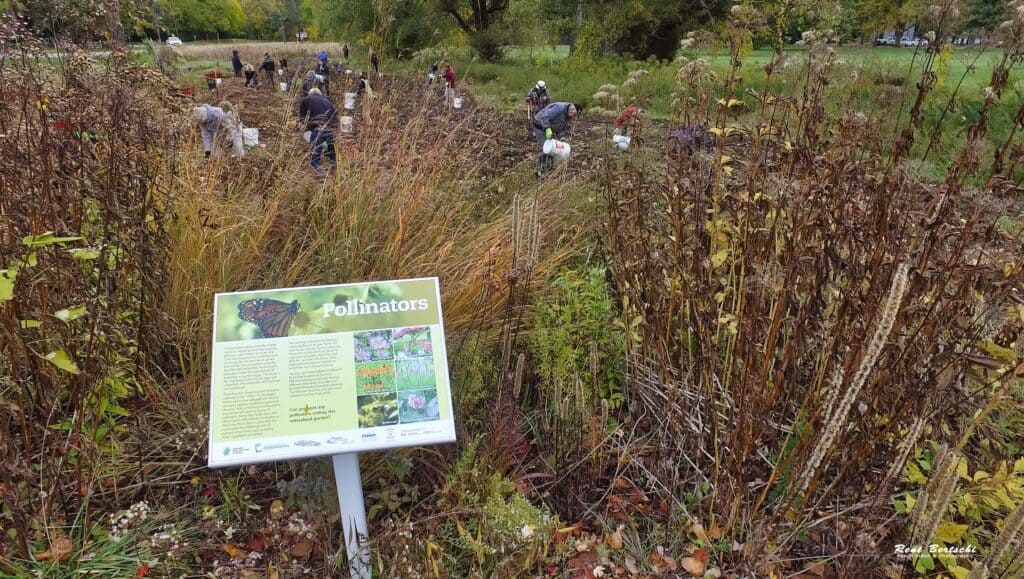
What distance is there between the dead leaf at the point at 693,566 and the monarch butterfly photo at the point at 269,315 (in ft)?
5.09

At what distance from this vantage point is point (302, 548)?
210 cm

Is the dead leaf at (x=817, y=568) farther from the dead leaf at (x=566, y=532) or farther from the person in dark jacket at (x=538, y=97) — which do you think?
the person in dark jacket at (x=538, y=97)

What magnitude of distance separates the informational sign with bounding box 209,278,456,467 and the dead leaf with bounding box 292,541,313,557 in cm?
57

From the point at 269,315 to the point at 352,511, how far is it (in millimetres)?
676

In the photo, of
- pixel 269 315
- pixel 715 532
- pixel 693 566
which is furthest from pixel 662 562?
pixel 269 315

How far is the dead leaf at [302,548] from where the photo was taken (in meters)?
2.08

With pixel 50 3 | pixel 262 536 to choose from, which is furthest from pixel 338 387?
pixel 50 3

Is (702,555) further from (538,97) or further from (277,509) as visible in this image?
(538,97)

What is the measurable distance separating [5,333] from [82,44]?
1.47 m

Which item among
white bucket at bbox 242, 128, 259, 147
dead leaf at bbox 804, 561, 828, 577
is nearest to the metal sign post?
dead leaf at bbox 804, 561, 828, 577

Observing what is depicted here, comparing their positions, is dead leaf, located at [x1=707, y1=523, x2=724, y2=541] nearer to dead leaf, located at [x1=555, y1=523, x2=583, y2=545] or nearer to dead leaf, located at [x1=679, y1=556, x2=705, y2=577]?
dead leaf, located at [x1=679, y1=556, x2=705, y2=577]

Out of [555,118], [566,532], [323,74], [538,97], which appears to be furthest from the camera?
[323,74]

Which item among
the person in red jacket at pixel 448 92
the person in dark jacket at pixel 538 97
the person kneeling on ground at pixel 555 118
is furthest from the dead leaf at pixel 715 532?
the person in dark jacket at pixel 538 97

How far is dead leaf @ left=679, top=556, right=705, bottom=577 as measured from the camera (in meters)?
2.04
